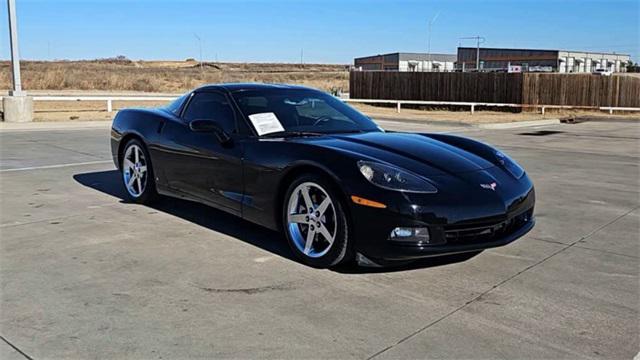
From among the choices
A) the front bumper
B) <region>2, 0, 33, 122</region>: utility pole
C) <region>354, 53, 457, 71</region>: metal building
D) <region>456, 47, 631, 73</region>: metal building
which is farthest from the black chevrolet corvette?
<region>456, 47, 631, 73</region>: metal building

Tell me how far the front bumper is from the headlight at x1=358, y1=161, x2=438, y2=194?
0.53ft

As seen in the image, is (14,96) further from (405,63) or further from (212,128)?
(405,63)

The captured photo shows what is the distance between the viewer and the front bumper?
414 cm

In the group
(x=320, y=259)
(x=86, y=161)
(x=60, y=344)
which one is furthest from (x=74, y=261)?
(x=86, y=161)

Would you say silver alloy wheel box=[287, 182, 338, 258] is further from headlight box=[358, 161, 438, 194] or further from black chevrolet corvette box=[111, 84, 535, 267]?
headlight box=[358, 161, 438, 194]

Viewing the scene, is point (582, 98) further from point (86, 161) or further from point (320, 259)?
point (320, 259)

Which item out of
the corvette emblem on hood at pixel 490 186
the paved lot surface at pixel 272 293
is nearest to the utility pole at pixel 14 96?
the paved lot surface at pixel 272 293

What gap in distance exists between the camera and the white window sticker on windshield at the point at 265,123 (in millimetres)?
5276

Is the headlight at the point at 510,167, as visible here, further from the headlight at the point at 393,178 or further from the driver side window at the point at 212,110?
the driver side window at the point at 212,110

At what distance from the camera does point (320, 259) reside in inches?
180

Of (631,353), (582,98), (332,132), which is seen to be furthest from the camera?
(582,98)

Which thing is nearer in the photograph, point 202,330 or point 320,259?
point 202,330

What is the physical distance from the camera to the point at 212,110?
19.2ft

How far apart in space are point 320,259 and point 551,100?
3123cm
